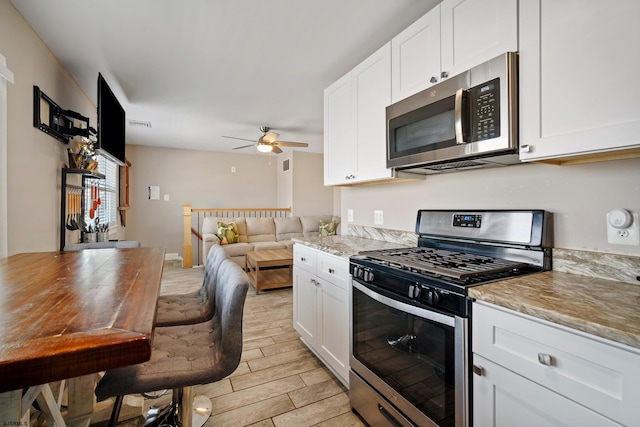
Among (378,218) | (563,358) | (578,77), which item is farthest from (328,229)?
(563,358)

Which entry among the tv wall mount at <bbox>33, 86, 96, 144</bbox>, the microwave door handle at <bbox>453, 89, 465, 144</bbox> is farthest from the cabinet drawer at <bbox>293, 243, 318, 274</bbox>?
the tv wall mount at <bbox>33, 86, 96, 144</bbox>

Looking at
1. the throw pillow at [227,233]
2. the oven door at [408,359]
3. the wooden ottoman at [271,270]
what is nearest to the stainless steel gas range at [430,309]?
the oven door at [408,359]

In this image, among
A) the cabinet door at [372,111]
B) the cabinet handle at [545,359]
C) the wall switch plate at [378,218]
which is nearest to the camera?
the cabinet handle at [545,359]

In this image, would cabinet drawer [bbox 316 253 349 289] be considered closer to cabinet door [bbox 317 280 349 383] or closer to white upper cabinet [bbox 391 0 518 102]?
cabinet door [bbox 317 280 349 383]

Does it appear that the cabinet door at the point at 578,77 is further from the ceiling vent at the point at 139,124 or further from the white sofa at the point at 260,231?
the ceiling vent at the point at 139,124

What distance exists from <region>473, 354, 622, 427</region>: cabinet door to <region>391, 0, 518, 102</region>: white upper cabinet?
1.29 metres

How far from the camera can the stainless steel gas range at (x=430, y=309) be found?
1.09 m

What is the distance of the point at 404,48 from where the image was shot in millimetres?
1763

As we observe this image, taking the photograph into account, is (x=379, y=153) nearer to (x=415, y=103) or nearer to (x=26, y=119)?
(x=415, y=103)

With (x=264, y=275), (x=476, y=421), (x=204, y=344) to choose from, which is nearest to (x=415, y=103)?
(x=476, y=421)

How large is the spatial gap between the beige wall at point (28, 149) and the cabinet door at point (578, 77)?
2870 mm

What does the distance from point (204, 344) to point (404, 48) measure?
199 centimetres

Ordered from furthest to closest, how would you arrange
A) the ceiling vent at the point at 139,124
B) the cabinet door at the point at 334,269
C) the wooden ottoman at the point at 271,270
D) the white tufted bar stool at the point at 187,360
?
the ceiling vent at the point at 139,124
the wooden ottoman at the point at 271,270
the cabinet door at the point at 334,269
the white tufted bar stool at the point at 187,360

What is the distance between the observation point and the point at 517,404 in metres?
0.91
